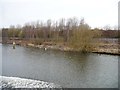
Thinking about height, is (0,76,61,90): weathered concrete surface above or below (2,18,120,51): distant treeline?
below

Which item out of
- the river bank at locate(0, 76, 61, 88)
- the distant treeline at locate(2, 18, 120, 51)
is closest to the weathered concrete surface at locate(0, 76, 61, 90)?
the river bank at locate(0, 76, 61, 88)

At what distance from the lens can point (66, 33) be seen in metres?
34.4

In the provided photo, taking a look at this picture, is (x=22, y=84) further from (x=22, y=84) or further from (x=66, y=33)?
(x=66, y=33)

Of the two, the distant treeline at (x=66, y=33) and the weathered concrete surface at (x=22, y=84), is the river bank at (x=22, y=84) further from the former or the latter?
the distant treeline at (x=66, y=33)

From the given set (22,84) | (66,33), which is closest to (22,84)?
(22,84)

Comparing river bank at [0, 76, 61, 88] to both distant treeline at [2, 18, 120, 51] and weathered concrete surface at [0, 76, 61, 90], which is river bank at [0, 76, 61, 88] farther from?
distant treeline at [2, 18, 120, 51]

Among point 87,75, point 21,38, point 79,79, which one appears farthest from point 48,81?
point 21,38

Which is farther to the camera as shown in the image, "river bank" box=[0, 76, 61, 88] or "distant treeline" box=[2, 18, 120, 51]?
"distant treeline" box=[2, 18, 120, 51]

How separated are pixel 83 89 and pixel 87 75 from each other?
113 inches

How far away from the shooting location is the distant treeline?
84.1ft

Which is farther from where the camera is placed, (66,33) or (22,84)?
(66,33)

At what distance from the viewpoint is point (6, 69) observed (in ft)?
41.9

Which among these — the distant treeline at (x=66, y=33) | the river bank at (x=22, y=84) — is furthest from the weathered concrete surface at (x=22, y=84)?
the distant treeline at (x=66, y=33)

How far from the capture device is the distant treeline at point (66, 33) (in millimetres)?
25641
